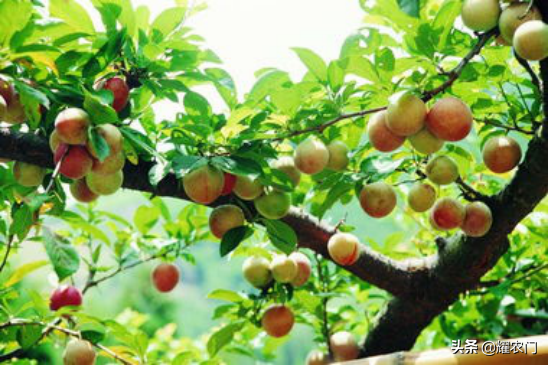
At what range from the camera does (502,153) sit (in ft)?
3.16

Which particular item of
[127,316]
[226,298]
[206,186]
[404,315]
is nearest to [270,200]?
[206,186]

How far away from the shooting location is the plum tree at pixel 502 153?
96 centimetres

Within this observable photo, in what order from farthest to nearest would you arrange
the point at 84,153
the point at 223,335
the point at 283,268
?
the point at 223,335 < the point at 283,268 < the point at 84,153

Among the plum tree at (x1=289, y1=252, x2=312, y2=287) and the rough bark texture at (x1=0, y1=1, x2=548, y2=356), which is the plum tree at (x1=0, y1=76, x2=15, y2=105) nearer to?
the rough bark texture at (x1=0, y1=1, x2=548, y2=356)

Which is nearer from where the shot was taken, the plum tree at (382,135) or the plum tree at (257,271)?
the plum tree at (382,135)

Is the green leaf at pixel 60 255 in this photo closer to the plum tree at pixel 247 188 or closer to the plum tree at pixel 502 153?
the plum tree at pixel 247 188

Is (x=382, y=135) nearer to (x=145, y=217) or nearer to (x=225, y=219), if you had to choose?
(x=225, y=219)

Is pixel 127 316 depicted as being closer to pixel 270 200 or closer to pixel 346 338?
pixel 346 338

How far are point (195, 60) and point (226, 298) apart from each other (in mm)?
539

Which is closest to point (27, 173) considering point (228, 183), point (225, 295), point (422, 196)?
point (228, 183)

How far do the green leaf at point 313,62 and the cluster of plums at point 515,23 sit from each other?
8.4 inches

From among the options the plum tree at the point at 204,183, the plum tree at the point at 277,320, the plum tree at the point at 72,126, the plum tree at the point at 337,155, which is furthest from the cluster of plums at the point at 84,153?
the plum tree at the point at 277,320

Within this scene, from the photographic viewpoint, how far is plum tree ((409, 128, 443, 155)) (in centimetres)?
89

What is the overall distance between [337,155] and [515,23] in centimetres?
33
